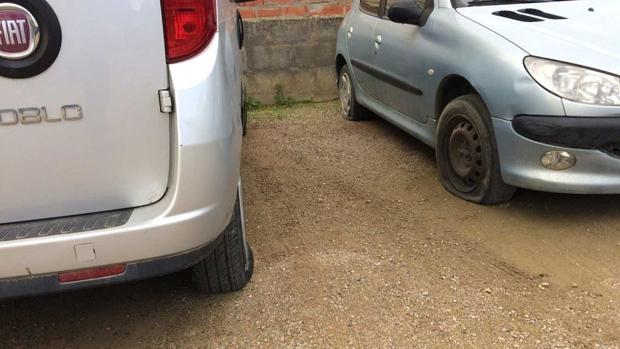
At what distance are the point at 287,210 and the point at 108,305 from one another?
1358mm

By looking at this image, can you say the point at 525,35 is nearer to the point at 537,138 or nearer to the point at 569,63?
the point at 569,63

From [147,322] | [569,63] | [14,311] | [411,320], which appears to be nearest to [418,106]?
→ [569,63]

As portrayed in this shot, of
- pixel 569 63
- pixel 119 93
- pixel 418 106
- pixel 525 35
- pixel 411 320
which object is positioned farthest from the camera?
pixel 418 106

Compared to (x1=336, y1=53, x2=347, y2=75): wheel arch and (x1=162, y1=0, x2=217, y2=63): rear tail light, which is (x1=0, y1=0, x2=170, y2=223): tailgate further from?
(x1=336, y1=53, x2=347, y2=75): wheel arch

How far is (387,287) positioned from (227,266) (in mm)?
786

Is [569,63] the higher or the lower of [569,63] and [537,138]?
the higher

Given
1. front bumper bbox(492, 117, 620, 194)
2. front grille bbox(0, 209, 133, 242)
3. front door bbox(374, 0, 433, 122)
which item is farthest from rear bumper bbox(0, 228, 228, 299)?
front door bbox(374, 0, 433, 122)

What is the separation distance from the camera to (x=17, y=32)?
1675 millimetres

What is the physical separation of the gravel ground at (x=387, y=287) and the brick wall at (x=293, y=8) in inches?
129

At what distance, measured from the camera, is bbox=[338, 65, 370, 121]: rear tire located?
226 inches

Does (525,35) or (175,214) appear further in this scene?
(525,35)

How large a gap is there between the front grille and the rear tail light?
22.4 inches

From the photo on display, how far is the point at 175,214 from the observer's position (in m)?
1.92

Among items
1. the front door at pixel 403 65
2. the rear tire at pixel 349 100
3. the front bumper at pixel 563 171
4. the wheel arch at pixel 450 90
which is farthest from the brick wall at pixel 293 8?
the front bumper at pixel 563 171
